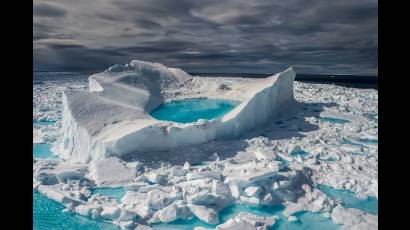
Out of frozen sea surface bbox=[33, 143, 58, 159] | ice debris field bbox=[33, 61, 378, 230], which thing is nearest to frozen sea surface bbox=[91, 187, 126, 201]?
ice debris field bbox=[33, 61, 378, 230]

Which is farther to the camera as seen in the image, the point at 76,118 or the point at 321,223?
the point at 76,118

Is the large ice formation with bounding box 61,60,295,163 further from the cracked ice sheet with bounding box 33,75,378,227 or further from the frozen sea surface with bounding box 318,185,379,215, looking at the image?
the frozen sea surface with bounding box 318,185,379,215

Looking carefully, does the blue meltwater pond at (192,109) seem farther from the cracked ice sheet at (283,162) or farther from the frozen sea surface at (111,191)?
the frozen sea surface at (111,191)

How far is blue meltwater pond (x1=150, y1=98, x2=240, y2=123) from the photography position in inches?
423

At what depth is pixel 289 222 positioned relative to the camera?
4539 millimetres

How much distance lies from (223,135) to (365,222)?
4.48 metres

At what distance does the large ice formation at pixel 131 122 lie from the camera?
6.72 meters

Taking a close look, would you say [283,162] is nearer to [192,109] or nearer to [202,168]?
[202,168]

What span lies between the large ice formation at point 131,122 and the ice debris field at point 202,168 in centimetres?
3

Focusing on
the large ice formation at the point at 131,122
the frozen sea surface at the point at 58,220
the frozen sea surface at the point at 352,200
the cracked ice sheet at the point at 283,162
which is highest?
the large ice formation at the point at 131,122

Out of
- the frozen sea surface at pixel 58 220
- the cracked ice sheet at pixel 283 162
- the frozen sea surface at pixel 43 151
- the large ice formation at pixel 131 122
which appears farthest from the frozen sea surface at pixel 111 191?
the frozen sea surface at pixel 43 151
